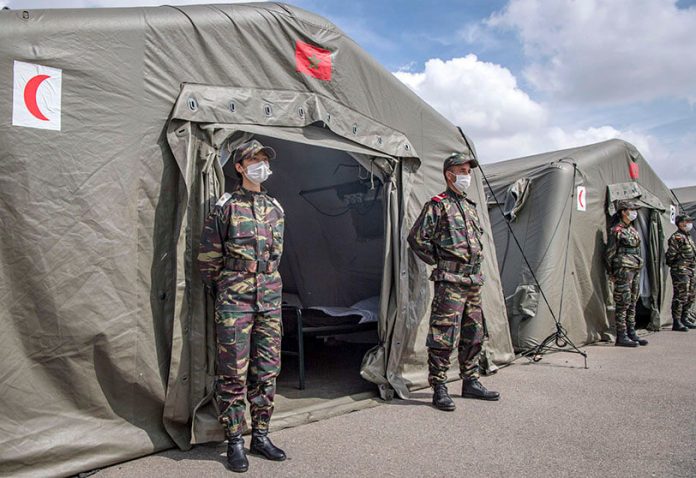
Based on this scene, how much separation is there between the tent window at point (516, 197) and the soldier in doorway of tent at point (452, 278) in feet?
8.72

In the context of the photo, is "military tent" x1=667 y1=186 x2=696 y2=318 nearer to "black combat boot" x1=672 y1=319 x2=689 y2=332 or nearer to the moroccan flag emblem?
"black combat boot" x1=672 y1=319 x2=689 y2=332

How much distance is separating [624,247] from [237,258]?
218 inches

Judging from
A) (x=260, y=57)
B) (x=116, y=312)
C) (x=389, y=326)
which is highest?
(x=260, y=57)

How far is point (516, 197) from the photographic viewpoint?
6.79m

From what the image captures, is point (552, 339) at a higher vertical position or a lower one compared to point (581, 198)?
lower

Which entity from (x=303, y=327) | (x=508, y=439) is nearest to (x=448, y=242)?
(x=508, y=439)

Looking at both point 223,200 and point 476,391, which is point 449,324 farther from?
point 223,200

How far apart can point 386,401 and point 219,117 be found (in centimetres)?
244

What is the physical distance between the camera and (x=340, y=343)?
22.2 ft

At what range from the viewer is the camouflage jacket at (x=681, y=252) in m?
8.07

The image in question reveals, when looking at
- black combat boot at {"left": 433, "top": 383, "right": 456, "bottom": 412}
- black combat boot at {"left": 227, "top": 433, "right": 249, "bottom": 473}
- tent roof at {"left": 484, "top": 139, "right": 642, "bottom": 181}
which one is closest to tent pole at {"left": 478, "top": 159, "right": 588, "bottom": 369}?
tent roof at {"left": 484, "top": 139, "right": 642, "bottom": 181}

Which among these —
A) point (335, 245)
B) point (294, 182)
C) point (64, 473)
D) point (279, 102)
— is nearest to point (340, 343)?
point (335, 245)

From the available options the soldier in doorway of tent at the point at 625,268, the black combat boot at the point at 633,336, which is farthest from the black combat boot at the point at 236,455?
the black combat boot at the point at 633,336

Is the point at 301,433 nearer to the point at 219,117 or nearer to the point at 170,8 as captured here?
the point at 219,117
